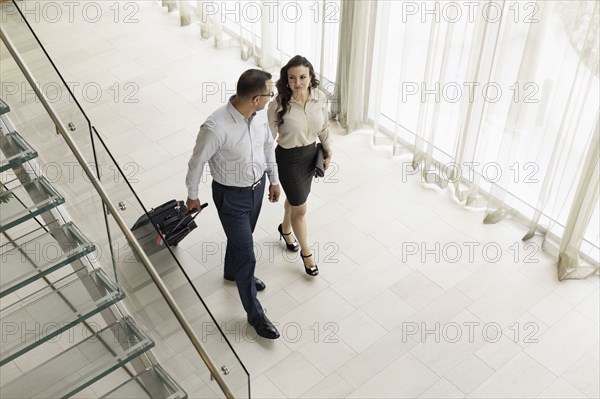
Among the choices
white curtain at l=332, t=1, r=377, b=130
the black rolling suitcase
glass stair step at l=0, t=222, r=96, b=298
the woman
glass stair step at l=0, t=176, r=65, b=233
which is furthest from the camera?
white curtain at l=332, t=1, r=377, b=130

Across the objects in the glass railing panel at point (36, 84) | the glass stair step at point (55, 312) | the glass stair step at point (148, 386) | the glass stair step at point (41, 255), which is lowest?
the glass stair step at point (148, 386)

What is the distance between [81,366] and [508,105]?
3607 millimetres

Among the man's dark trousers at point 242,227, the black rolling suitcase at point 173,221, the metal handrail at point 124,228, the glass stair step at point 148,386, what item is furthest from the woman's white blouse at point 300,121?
the glass stair step at point 148,386

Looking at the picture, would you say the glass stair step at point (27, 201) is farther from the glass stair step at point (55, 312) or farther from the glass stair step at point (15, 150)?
the glass stair step at point (55, 312)

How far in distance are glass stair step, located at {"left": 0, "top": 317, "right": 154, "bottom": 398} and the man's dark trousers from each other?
90cm

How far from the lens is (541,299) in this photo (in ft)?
18.6

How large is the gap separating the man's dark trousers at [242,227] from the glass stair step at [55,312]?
0.90 meters

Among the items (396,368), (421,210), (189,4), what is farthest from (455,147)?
(189,4)

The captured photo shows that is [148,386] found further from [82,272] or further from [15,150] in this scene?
[15,150]

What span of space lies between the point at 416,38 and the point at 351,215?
157 centimetres

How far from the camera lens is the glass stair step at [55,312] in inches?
162

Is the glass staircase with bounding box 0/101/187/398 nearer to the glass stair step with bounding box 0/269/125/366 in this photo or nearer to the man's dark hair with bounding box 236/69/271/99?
the glass stair step with bounding box 0/269/125/366

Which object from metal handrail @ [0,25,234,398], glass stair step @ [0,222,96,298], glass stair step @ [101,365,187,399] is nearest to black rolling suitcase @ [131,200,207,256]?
glass stair step @ [0,222,96,298]

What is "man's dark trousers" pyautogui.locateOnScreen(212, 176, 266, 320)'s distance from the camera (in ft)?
16.2
